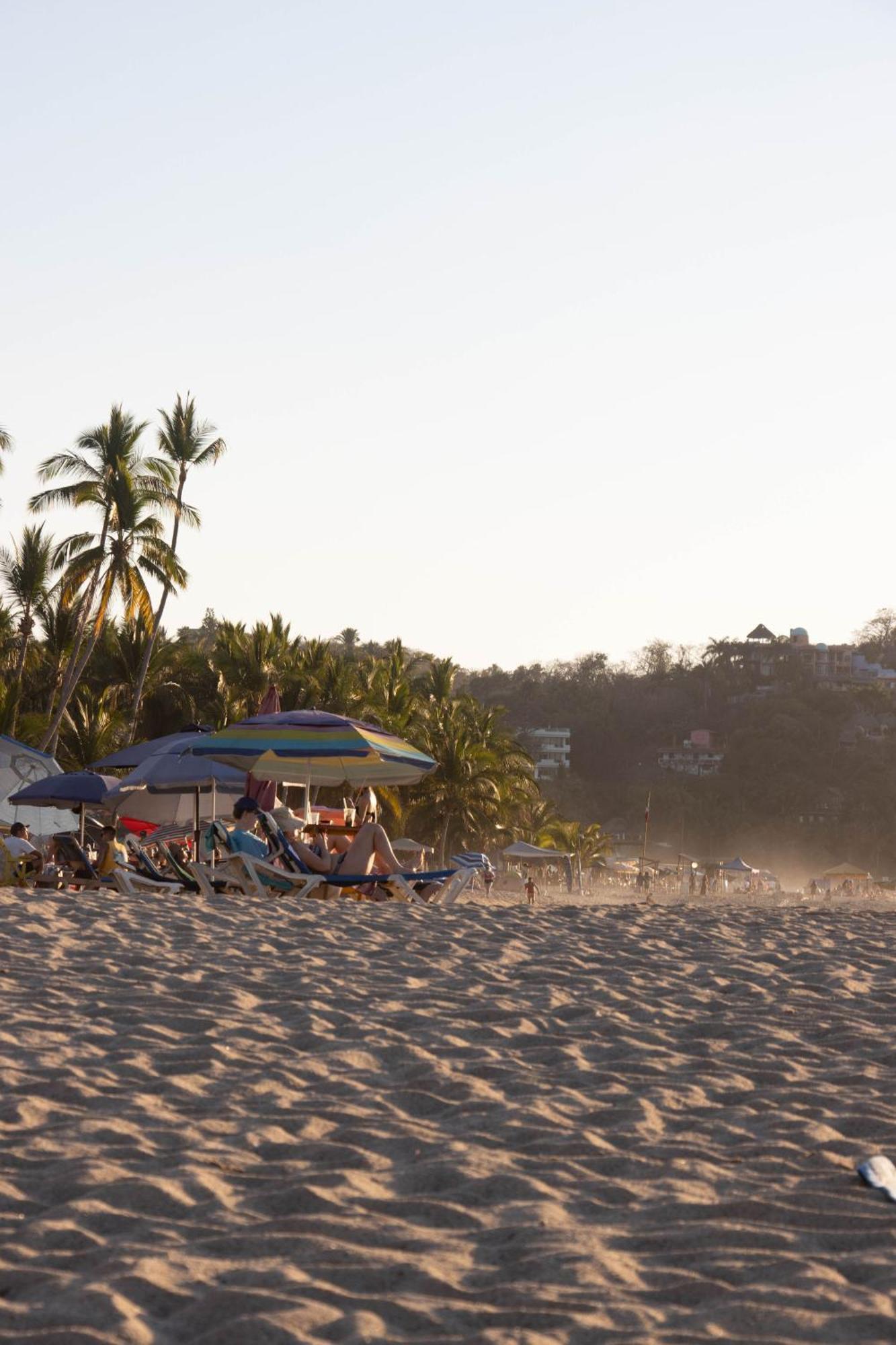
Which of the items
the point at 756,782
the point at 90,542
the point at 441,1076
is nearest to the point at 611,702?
the point at 756,782

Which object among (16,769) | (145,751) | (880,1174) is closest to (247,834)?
(145,751)

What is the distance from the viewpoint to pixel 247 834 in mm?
11625

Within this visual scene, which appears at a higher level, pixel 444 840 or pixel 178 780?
pixel 178 780

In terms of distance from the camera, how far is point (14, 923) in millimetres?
8125

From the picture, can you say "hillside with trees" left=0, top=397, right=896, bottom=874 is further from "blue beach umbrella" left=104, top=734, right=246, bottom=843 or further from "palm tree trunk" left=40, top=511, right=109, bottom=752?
"blue beach umbrella" left=104, top=734, right=246, bottom=843

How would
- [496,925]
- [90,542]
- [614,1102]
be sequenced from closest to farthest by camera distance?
1. [614,1102]
2. [496,925]
3. [90,542]

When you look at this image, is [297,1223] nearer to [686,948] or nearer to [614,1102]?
[614,1102]

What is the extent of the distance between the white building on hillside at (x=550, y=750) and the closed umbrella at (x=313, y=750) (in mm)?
78384

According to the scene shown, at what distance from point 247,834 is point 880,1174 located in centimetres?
866

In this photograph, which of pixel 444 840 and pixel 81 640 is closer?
pixel 81 640

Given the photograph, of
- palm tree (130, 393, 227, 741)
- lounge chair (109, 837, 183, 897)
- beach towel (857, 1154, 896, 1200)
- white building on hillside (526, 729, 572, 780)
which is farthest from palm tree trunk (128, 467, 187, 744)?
white building on hillside (526, 729, 572, 780)

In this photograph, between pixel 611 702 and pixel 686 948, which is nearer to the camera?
pixel 686 948

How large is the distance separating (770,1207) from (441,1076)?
139cm

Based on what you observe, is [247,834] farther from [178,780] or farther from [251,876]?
[178,780]
